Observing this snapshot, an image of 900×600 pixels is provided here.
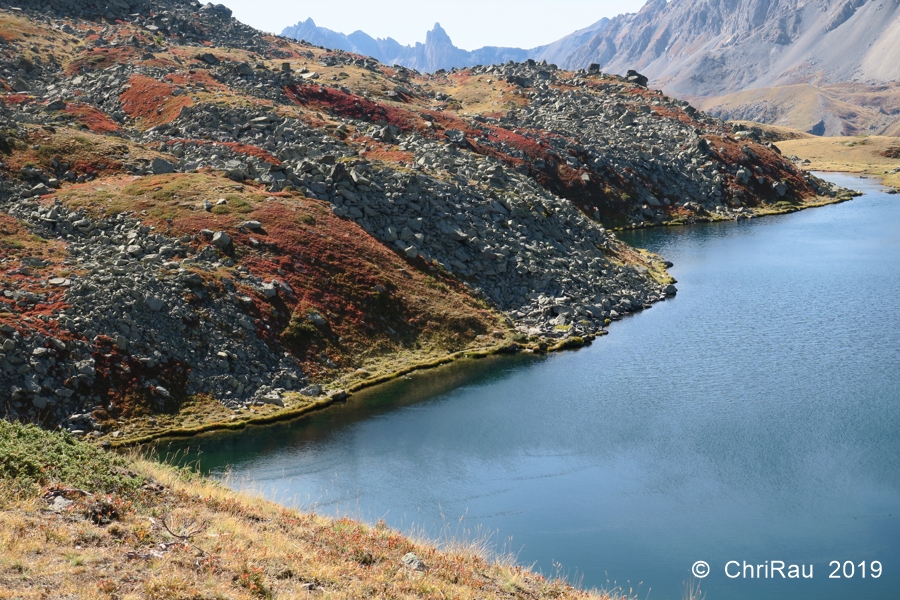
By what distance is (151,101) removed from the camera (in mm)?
107750

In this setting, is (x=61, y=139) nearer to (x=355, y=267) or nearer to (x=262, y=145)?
(x=262, y=145)

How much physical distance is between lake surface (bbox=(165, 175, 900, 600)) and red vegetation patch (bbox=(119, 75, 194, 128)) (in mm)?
62309

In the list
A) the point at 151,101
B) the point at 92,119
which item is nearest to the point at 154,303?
the point at 92,119

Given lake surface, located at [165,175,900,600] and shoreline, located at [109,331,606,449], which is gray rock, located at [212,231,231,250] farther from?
lake surface, located at [165,175,900,600]

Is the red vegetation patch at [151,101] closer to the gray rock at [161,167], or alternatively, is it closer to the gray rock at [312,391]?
the gray rock at [161,167]

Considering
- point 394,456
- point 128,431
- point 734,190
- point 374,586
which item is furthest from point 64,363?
point 734,190

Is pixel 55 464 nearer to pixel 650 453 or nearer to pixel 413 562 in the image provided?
pixel 413 562

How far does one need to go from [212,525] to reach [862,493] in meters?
35.3

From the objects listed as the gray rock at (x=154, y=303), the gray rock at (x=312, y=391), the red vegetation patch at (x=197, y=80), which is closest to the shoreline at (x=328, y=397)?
the gray rock at (x=312, y=391)

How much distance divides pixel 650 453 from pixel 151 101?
89192 millimetres

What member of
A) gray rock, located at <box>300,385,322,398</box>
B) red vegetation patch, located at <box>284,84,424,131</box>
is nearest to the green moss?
gray rock, located at <box>300,385,322,398</box>

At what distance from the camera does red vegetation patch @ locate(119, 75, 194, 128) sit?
104 meters

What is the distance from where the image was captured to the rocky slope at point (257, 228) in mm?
55969

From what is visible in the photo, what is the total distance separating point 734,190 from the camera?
150875 millimetres
